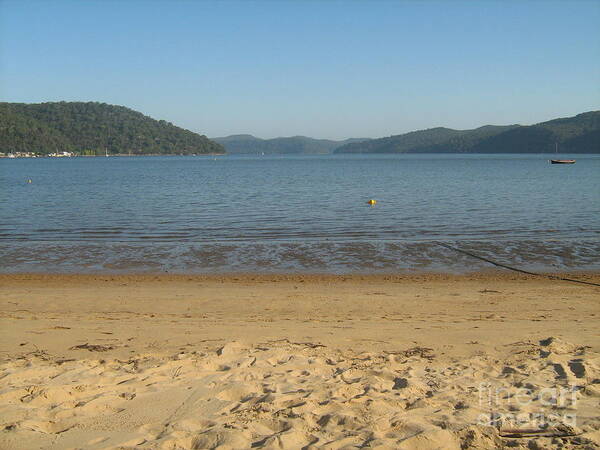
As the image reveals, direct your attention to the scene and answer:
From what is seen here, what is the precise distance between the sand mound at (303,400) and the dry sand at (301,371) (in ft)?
0.06

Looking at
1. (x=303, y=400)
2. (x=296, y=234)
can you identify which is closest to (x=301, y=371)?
(x=303, y=400)

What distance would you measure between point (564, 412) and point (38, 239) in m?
19.0

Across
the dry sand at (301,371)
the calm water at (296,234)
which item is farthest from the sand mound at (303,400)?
the calm water at (296,234)

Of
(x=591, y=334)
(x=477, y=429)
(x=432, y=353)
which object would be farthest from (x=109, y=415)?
(x=591, y=334)

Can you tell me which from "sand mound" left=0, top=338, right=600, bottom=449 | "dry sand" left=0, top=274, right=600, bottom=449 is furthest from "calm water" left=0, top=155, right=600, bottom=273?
"sand mound" left=0, top=338, right=600, bottom=449

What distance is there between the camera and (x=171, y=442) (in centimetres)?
443

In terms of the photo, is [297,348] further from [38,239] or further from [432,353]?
[38,239]

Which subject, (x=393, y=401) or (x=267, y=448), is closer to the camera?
(x=267, y=448)

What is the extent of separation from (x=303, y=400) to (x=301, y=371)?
83 centimetres

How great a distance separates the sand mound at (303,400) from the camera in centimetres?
449

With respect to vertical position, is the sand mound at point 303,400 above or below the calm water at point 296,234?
above

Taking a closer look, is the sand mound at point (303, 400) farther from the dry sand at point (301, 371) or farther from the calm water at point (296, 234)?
the calm water at point (296, 234)

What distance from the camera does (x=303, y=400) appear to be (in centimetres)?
514

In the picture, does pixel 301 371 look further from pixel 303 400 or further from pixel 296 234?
pixel 296 234
